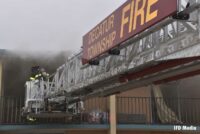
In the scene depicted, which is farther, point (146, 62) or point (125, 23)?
point (146, 62)

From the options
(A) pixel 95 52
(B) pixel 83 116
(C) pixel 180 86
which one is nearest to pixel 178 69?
(A) pixel 95 52

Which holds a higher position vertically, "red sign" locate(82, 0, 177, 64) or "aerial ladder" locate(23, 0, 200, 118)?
"red sign" locate(82, 0, 177, 64)

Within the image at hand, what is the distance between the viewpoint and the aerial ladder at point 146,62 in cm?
543

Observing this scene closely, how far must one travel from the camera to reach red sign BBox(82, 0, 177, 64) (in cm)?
549

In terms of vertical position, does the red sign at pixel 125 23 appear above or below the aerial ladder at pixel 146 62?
above

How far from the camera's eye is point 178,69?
6.33 meters

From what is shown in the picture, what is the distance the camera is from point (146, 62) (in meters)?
6.57

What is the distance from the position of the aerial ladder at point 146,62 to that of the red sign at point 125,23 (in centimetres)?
12

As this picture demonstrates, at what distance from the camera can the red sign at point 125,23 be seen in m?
5.49

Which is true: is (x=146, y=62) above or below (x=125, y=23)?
below

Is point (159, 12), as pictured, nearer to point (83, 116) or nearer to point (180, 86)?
point (83, 116)

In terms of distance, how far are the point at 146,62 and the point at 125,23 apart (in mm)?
699

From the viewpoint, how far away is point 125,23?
635 centimetres

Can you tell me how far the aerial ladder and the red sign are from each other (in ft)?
0.40
